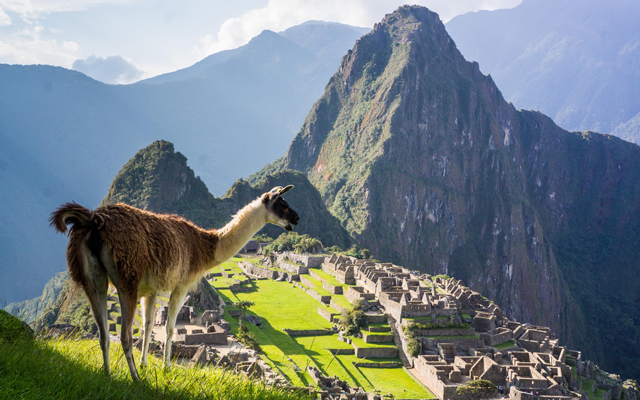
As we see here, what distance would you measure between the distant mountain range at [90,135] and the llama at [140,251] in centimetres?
5982

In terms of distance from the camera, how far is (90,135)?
115 meters

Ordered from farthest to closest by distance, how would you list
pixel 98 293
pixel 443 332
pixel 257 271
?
pixel 257 271
pixel 443 332
pixel 98 293

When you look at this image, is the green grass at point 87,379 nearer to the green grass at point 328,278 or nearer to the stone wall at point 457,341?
the stone wall at point 457,341

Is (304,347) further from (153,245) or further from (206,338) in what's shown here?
(153,245)

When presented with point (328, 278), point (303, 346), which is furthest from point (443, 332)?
point (328, 278)

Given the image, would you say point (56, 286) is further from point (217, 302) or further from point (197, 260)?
point (197, 260)

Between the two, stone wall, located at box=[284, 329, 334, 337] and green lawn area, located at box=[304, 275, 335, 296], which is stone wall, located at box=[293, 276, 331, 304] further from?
stone wall, located at box=[284, 329, 334, 337]

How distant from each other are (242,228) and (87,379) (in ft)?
7.50

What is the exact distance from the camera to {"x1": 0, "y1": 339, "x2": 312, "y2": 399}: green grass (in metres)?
3.82

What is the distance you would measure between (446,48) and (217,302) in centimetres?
10912

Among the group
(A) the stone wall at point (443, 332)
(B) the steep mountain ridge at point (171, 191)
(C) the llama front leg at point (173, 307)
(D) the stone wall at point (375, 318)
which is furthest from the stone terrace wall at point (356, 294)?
(C) the llama front leg at point (173, 307)

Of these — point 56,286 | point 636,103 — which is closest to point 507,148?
point 636,103

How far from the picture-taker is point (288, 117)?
198250mm

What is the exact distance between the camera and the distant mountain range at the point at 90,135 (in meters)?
77.5
